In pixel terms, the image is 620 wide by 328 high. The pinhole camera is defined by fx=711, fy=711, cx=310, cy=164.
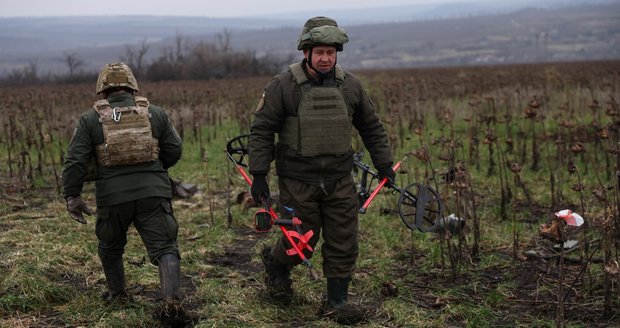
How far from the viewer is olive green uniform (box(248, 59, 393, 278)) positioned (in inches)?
179

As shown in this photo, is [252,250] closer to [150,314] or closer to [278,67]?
[150,314]

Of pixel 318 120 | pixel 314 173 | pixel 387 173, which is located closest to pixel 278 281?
pixel 314 173

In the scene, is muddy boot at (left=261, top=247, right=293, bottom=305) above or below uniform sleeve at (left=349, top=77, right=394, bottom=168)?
below

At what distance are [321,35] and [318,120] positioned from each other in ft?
1.74

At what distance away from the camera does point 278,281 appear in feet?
16.0

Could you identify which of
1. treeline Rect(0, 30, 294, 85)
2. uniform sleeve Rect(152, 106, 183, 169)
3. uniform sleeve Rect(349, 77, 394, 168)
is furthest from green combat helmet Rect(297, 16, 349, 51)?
treeline Rect(0, 30, 294, 85)

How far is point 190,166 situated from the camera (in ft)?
35.7

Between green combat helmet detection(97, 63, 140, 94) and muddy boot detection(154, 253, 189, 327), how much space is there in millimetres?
1108

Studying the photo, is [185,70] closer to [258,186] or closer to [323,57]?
[258,186]

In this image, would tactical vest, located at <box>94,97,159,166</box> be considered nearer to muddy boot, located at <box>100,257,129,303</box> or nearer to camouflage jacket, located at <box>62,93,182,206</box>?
camouflage jacket, located at <box>62,93,182,206</box>

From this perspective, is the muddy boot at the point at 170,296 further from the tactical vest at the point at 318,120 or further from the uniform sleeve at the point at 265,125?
the tactical vest at the point at 318,120

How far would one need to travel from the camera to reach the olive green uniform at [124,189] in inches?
172

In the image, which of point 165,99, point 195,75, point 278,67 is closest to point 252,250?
point 165,99

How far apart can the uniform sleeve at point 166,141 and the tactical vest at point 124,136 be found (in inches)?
5.5
